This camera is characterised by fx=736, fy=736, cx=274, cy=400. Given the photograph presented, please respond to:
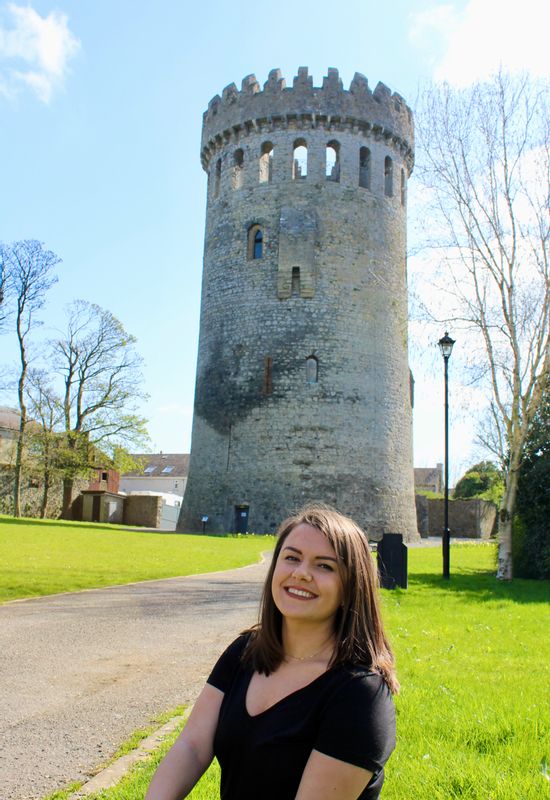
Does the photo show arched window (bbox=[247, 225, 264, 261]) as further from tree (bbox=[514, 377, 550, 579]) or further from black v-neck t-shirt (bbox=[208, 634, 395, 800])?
black v-neck t-shirt (bbox=[208, 634, 395, 800])

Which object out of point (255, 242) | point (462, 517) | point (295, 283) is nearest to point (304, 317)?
point (295, 283)

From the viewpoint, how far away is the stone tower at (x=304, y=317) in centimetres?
2670

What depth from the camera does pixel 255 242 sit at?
28.8 metres

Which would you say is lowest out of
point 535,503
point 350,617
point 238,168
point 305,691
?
point 305,691

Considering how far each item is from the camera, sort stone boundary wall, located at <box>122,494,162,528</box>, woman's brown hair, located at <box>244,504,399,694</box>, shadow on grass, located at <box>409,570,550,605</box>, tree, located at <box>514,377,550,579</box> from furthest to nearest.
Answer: stone boundary wall, located at <box>122,494,162,528</box>
tree, located at <box>514,377,550,579</box>
shadow on grass, located at <box>409,570,550,605</box>
woman's brown hair, located at <box>244,504,399,694</box>

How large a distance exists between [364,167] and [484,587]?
20805 mm

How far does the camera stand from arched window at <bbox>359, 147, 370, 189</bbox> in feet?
95.6

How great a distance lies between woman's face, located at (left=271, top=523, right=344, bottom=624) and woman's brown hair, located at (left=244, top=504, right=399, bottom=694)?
29 mm

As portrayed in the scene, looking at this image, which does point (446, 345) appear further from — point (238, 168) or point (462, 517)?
point (462, 517)

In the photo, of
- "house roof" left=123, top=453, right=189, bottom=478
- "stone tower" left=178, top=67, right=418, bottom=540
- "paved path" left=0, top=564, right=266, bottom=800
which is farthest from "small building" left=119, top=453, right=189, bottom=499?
"paved path" left=0, top=564, right=266, bottom=800

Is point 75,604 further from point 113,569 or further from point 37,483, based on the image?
point 37,483

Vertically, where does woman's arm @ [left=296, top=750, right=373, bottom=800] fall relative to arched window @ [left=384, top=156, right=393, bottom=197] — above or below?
below

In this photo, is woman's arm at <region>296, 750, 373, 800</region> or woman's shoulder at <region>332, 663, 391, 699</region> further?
woman's shoulder at <region>332, 663, 391, 699</region>

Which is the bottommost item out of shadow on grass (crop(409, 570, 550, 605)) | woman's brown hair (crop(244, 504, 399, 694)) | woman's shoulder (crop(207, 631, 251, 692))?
shadow on grass (crop(409, 570, 550, 605))
